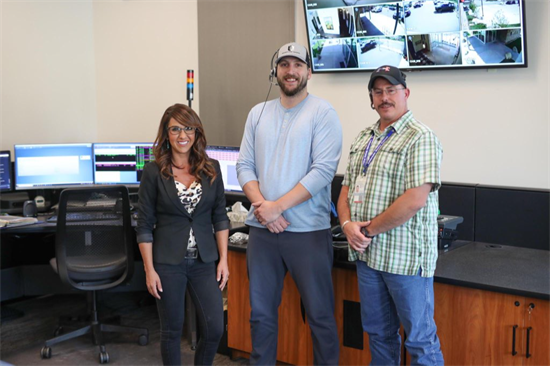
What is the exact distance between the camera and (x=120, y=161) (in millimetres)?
4609

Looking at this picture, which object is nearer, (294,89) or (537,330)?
(537,330)

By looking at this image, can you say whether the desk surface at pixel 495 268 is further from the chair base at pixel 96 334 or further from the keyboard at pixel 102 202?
the chair base at pixel 96 334

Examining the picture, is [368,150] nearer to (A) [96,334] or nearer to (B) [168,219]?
(B) [168,219]

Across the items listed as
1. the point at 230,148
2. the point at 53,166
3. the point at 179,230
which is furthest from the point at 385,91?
the point at 53,166

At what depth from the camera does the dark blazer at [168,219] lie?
8.87ft

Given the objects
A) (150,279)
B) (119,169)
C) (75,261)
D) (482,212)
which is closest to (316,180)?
(150,279)

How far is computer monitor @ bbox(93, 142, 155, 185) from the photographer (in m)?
4.60

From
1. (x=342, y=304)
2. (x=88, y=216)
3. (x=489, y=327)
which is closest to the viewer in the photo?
(x=489, y=327)

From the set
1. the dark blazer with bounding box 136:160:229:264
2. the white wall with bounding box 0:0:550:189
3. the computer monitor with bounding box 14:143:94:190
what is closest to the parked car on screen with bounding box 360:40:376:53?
the white wall with bounding box 0:0:550:189

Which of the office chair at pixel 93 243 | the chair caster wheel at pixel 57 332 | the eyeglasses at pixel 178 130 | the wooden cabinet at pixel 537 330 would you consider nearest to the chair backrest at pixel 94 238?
the office chair at pixel 93 243

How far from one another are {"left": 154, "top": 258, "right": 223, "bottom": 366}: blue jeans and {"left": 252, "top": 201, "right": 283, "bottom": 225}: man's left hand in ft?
1.03

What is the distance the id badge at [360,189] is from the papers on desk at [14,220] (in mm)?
2294

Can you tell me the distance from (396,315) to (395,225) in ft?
1.38

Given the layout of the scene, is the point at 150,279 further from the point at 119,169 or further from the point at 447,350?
the point at 119,169
